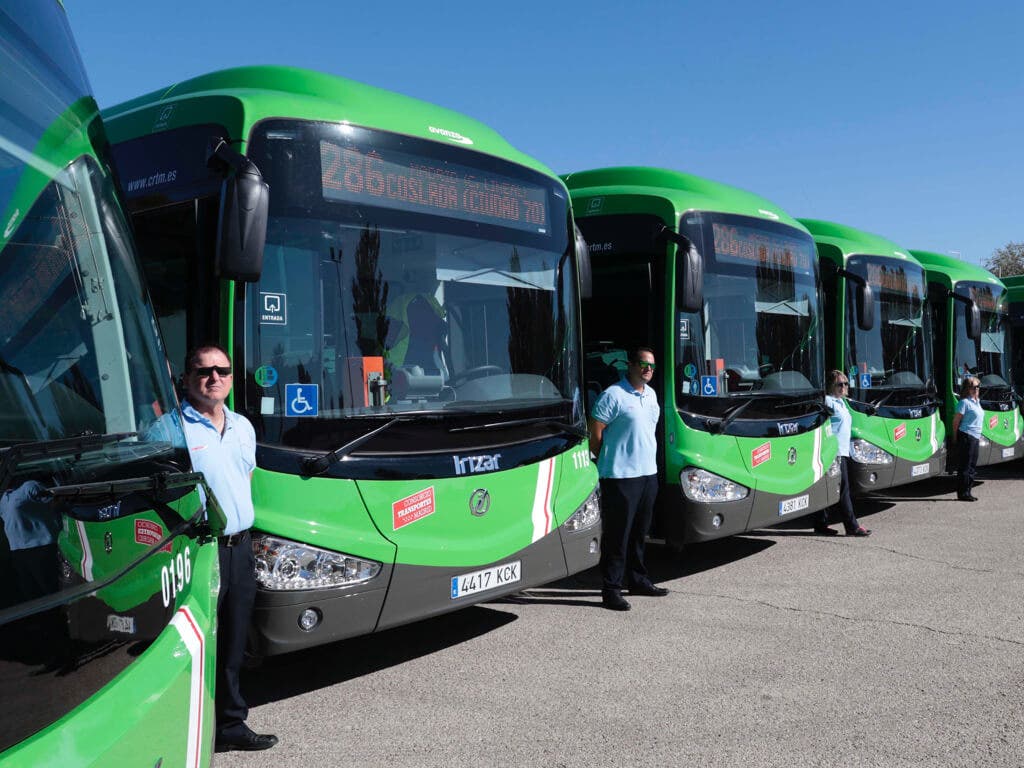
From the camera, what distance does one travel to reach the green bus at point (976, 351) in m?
13.3

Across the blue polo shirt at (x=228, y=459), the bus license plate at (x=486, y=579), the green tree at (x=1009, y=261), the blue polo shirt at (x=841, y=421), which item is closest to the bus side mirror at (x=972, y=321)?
the blue polo shirt at (x=841, y=421)

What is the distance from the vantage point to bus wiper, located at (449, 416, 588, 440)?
5.49m

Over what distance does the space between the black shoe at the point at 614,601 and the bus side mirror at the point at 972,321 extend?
28.3ft

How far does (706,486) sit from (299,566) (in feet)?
13.2

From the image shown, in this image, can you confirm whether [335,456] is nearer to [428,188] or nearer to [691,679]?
[428,188]

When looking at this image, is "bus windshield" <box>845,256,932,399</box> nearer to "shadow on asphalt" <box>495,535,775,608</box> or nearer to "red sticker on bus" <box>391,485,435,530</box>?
"shadow on asphalt" <box>495,535,775,608</box>

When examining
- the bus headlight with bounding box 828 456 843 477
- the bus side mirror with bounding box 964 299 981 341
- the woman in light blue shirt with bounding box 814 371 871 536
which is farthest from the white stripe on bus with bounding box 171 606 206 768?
the bus side mirror with bounding box 964 299 981 341

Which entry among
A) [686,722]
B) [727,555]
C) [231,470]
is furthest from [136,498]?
[727,555]

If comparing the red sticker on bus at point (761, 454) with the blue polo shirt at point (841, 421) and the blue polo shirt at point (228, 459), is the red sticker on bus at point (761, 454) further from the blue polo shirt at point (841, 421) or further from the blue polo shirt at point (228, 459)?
the blue polo shirt at point (228, 459)

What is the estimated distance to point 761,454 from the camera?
8.29 meters

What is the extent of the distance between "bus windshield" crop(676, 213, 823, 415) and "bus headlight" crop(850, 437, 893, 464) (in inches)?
66.2

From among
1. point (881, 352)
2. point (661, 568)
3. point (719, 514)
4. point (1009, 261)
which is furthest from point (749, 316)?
point (1009, 261)

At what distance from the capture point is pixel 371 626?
494cm

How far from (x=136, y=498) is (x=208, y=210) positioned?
9.72 feet
